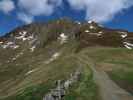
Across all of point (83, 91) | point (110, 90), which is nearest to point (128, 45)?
point (110, 90)

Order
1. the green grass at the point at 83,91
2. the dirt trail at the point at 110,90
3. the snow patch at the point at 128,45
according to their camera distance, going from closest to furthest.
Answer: the dirt trail at the point at 110,90, the green grass at the point at 83,91, the snow patch at the point at 128,45

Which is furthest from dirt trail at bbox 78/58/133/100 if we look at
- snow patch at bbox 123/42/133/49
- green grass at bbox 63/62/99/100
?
snow patch at bbox 123/42/133/49

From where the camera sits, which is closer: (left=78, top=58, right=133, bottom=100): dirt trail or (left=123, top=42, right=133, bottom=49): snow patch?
(left=78, top=58, right=133, bottom=100): dirt trail

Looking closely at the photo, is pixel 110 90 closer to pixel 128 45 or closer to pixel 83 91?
pixel 83 91

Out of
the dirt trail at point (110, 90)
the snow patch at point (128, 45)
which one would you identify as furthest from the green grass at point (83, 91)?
the snow patch at point (128, 45)

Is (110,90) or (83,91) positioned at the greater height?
(83,91)

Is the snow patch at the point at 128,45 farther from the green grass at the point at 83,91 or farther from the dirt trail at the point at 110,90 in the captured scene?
the green grass at the point at 83,91

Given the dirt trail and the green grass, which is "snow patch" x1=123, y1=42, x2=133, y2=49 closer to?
the dirt trail

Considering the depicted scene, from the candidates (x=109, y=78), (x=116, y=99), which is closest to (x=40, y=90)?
(x=109, y=78)

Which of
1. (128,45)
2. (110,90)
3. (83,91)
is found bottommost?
(110,90)

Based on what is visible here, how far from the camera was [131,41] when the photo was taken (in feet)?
449

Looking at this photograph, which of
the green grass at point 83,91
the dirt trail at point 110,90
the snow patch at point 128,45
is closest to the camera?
the dirt trail at point 110,90

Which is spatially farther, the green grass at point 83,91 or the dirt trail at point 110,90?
the green grass at point 83,91

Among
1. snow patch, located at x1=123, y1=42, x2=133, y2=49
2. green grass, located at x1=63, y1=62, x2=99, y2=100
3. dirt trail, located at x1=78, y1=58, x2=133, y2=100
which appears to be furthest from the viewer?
snow patch, located at x1=123, y1=42, x2=133, y2=49
